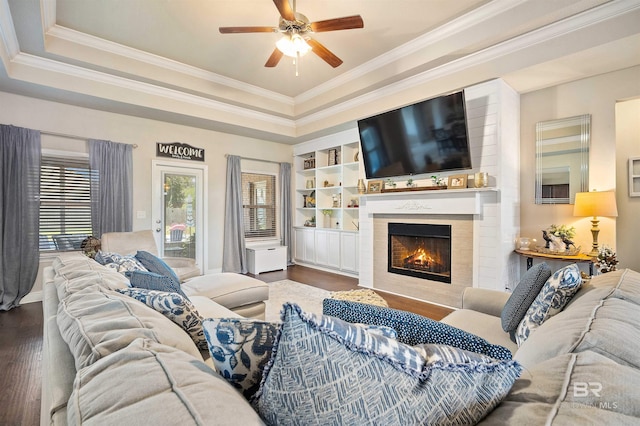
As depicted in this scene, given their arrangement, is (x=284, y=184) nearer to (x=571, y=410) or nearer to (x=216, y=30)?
(x=216, y=30)

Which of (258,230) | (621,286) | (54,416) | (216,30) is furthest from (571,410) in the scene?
(258,230)

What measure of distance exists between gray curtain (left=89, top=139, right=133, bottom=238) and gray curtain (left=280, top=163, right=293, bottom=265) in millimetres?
2788

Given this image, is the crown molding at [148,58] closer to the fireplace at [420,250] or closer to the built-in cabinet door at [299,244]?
the built-in cabinet door at [299,244]

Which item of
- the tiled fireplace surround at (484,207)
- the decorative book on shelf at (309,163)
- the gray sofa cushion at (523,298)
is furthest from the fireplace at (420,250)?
the decorative book on shelf at (309,163)

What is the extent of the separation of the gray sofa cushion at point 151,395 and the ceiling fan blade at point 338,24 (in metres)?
2.68

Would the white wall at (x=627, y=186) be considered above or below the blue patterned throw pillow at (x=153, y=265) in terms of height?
above

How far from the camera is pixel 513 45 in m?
3.01

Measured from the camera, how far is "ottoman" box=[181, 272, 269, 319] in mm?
2406

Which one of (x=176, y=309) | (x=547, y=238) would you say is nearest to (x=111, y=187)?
(x=176, y=309)

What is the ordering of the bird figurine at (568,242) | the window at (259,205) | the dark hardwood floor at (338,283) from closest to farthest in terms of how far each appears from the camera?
the bird figurine at (568,242)
the dark hardwood floor at (338,283)
the window at (259,205)

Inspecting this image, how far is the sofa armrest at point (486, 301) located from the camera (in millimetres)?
2027

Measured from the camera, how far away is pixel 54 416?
0.58 meters

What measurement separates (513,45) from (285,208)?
15.2 feet

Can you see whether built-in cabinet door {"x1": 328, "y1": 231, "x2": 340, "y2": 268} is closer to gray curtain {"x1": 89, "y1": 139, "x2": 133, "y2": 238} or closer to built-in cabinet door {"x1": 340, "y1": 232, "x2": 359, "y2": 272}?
built-in cabinet door {"x1": 340, "y1": 232, "x2": 359, "y2": 272}
